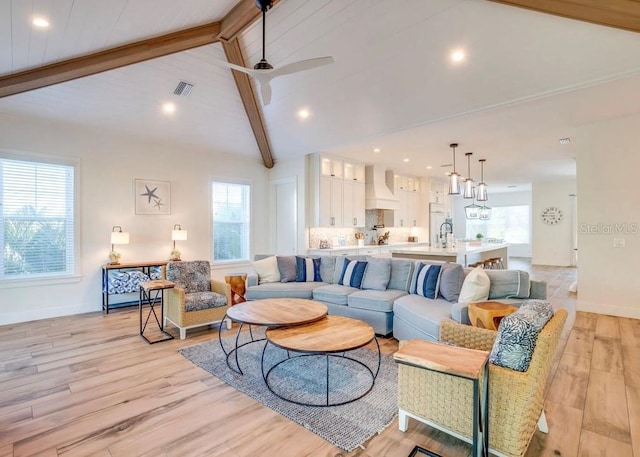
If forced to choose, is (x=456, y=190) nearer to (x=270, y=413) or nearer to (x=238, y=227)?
(x=238, y=227)

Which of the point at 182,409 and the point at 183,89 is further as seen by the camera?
the point at 183,89

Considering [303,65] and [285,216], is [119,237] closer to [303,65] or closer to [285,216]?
[285,216]

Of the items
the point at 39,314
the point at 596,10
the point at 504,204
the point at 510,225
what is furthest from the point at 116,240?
the point at 510,225

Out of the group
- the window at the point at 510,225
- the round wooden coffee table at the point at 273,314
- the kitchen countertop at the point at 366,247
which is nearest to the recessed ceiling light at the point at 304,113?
the kitchen countertop at the point at 366,247

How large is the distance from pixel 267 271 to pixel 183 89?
10.1 ft

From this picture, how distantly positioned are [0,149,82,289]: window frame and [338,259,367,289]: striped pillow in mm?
4258

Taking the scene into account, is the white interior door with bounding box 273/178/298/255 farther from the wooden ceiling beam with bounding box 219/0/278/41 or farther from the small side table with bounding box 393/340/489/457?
the small side table with bounding box 393/340/489/457

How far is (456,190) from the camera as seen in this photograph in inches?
248

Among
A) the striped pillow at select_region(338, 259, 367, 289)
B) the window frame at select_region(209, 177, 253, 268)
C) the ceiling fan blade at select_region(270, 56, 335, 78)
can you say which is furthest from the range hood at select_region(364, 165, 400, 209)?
the ceiling fan blade at select_region(270, 56, 335, 78)

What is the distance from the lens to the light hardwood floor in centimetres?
206

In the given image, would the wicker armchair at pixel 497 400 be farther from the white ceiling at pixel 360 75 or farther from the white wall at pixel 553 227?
the white wall at pixel 553 227

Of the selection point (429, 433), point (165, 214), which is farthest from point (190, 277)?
point (429, 433)

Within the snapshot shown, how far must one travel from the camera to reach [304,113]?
5.61 metres

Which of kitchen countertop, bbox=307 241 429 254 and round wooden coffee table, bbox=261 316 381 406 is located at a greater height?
kitchen countertop, bbox=307 241 429 254
